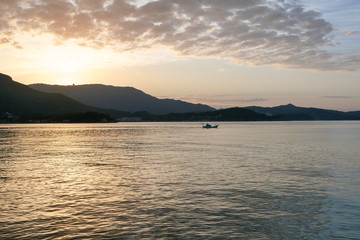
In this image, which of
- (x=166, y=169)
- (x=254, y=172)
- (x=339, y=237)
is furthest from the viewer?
(x=166, y=169)

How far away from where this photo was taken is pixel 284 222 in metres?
21.7

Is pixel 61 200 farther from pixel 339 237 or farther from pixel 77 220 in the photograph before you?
pixel 339 237

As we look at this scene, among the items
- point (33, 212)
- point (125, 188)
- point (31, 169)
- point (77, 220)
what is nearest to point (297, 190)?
point (125, 188)

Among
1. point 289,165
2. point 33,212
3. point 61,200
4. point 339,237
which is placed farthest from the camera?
point 289,165

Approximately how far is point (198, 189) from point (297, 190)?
10.1 meters

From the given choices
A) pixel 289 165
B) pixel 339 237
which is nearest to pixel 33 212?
pixel 339 237

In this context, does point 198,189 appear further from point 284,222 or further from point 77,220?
point 77,220

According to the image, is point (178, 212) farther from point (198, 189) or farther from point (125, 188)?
point (125, 188)

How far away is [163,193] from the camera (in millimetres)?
30094

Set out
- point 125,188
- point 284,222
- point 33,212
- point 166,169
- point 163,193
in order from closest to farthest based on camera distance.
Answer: point 284,222
point 33,212
point 163,193
point 125,188
point 166,169

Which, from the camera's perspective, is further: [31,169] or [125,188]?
[31,169]

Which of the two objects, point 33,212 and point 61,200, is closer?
point 33,212

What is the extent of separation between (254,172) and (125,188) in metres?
18.3

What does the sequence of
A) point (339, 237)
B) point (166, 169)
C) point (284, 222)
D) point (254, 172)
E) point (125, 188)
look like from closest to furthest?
point (339, 237) → point (284, 222) → point (125, 188) → point (254, 172) → point (166, 169)
